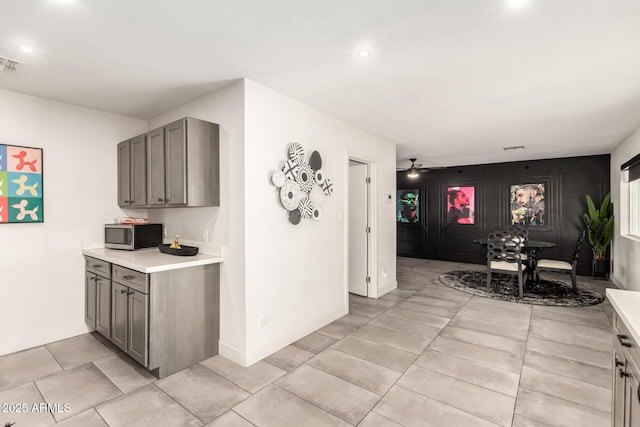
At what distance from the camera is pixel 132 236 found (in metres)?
3.25

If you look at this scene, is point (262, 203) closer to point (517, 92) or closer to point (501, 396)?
point (501, 396)

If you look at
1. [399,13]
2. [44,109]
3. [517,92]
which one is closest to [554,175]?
[517,92]

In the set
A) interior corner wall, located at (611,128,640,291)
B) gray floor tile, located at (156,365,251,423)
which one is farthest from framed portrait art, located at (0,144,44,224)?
interior corner wall, located at (611,128,640,291)

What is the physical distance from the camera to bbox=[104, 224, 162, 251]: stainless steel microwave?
3.27m

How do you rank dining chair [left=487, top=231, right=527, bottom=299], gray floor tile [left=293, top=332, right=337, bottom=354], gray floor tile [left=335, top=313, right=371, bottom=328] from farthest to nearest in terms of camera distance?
dining chair [left=487, top=231, right=527, bottom=299] < gray floor tile [left=335, top=313, right=371, bottom=328] < gray floor tile [left=293, top=332, right=337, bottom=354]

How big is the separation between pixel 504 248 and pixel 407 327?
8.49ft

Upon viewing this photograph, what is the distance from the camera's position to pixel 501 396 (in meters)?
2.27

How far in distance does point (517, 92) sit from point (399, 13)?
187 centimetres

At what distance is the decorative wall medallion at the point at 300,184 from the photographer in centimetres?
304

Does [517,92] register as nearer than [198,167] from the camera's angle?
No

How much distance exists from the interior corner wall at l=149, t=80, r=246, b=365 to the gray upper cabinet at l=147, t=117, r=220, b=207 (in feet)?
0.29

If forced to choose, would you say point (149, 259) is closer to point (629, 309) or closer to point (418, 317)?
point (418, 317)

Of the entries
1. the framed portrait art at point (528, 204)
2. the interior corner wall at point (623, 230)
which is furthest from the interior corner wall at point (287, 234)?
the framed portrait art at point (528, 204)

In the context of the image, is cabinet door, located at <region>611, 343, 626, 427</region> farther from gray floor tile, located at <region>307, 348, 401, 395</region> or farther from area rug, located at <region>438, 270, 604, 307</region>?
area rug, located at <region>438, 270, 604, 307</region>
